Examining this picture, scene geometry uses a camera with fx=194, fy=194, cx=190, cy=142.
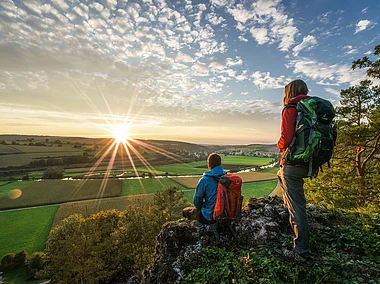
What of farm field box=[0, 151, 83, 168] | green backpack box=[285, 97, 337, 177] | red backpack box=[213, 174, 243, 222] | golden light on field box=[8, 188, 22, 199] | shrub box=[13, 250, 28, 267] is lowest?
shrub box=[13, 250, 28, 267]

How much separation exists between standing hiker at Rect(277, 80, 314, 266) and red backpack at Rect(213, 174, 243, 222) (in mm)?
1023

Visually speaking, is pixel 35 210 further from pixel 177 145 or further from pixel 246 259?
pixel 177 145

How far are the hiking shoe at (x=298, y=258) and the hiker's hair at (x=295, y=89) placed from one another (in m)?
2.70

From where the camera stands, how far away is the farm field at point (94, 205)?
41.5 metres

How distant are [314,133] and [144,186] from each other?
62.0m

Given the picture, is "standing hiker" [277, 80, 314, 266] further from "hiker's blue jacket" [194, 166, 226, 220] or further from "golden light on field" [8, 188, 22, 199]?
"golden light on field" [8, 188, 22, 199]

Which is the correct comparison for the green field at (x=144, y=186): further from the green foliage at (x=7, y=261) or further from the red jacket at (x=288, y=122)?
the red jacket at (x=288, y=122)

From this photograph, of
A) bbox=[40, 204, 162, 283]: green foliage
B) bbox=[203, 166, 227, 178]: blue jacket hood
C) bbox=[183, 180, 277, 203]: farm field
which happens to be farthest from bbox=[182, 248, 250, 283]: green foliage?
bbox=[183, 180, 277, 203]: farm field

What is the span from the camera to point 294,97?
3.56m

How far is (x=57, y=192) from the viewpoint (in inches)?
2174

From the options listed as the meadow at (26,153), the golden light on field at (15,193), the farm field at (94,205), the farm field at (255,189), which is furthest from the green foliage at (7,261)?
the meadow at (26,153)

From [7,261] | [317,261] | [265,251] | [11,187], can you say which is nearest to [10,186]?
[11,187]

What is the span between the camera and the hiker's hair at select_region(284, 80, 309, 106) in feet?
11.9

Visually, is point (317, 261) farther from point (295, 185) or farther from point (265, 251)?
point (295, 185)
